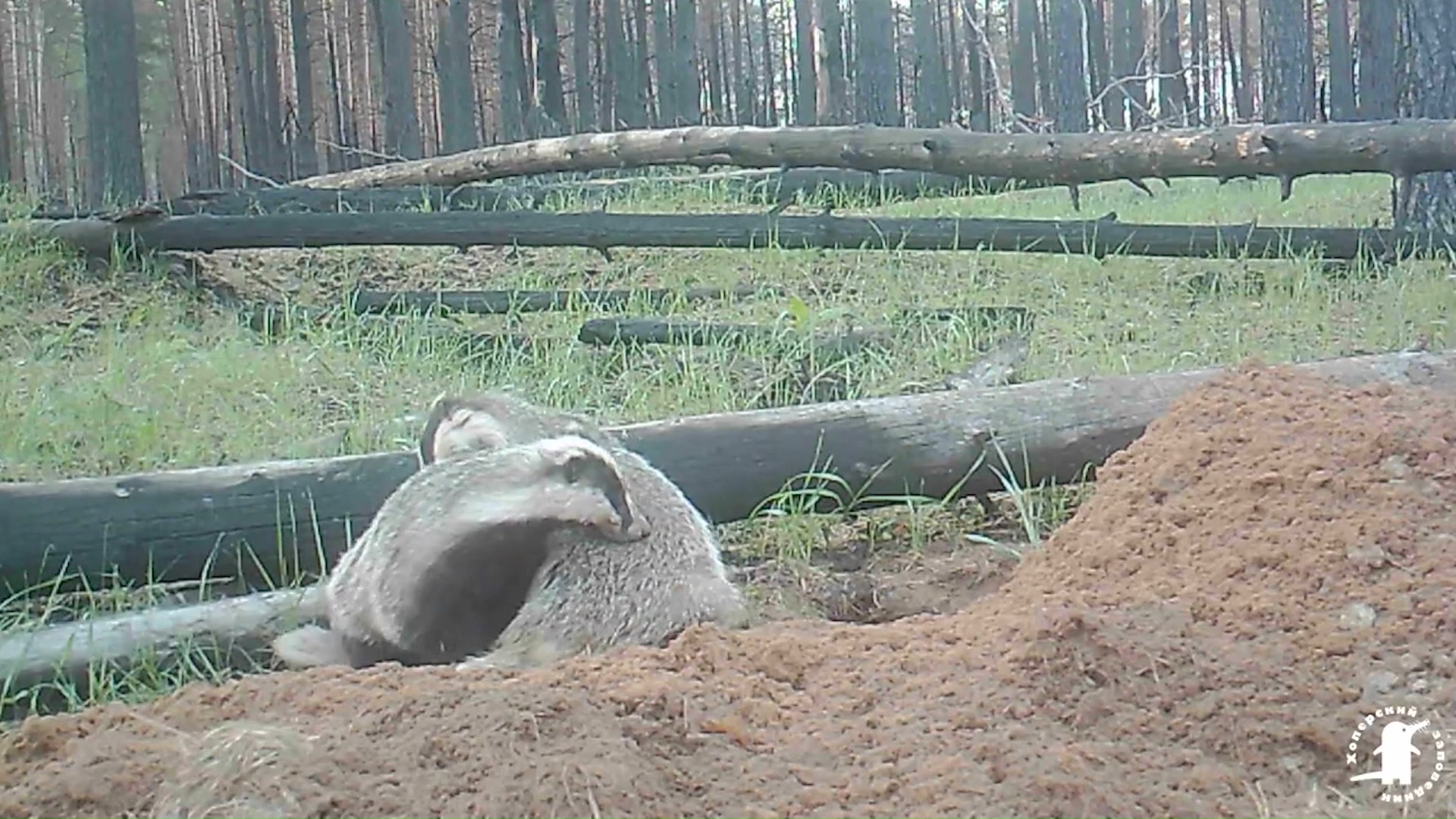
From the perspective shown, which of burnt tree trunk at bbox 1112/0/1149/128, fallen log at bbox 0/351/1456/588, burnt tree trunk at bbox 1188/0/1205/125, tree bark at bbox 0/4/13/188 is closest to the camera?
fallen log at bbox 0/351/1456/588

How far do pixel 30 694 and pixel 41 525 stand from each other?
35cm

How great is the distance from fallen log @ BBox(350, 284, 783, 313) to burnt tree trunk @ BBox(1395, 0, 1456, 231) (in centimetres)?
329

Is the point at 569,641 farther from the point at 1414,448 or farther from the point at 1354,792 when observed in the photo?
the point at 1414,448

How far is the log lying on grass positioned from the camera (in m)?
5.24

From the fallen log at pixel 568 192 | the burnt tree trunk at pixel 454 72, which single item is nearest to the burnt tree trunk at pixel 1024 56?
the burnt tree trunk at pixel 454 72

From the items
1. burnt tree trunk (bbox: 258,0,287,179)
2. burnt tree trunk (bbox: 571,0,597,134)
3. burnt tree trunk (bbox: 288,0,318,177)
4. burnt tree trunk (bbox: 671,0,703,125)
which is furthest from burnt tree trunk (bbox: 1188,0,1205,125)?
burnt tree trunk (bbox: 258,0,287,179)

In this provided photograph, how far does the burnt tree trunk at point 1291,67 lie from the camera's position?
13.6 meters

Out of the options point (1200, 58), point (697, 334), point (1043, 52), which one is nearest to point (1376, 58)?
point (1043, 52)

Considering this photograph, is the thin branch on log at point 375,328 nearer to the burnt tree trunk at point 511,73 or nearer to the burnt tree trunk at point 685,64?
the burnt tree trunk at point 511,73

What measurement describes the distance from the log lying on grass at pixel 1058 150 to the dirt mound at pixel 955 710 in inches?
131

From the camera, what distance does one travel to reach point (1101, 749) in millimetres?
1554

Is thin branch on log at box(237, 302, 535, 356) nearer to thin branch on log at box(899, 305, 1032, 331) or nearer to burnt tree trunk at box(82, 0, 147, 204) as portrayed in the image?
thin branch on log at box(899, 305, 1032, 331)

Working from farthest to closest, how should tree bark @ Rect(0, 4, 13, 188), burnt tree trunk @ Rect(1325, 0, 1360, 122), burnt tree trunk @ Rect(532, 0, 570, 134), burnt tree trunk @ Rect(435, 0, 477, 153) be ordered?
1. burnt tree trunk @ Rect(1325, 0, 1360, 122)
2. burnt tree trunk @ Rect(532, 0, 570, 134)
3. burnt tree trunk @ Rect(435, 0, 477, 153)
4. tree bark @ Rect(0, 4, 13, 188)

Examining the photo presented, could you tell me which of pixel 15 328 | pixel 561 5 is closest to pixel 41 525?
pixel 15 328
